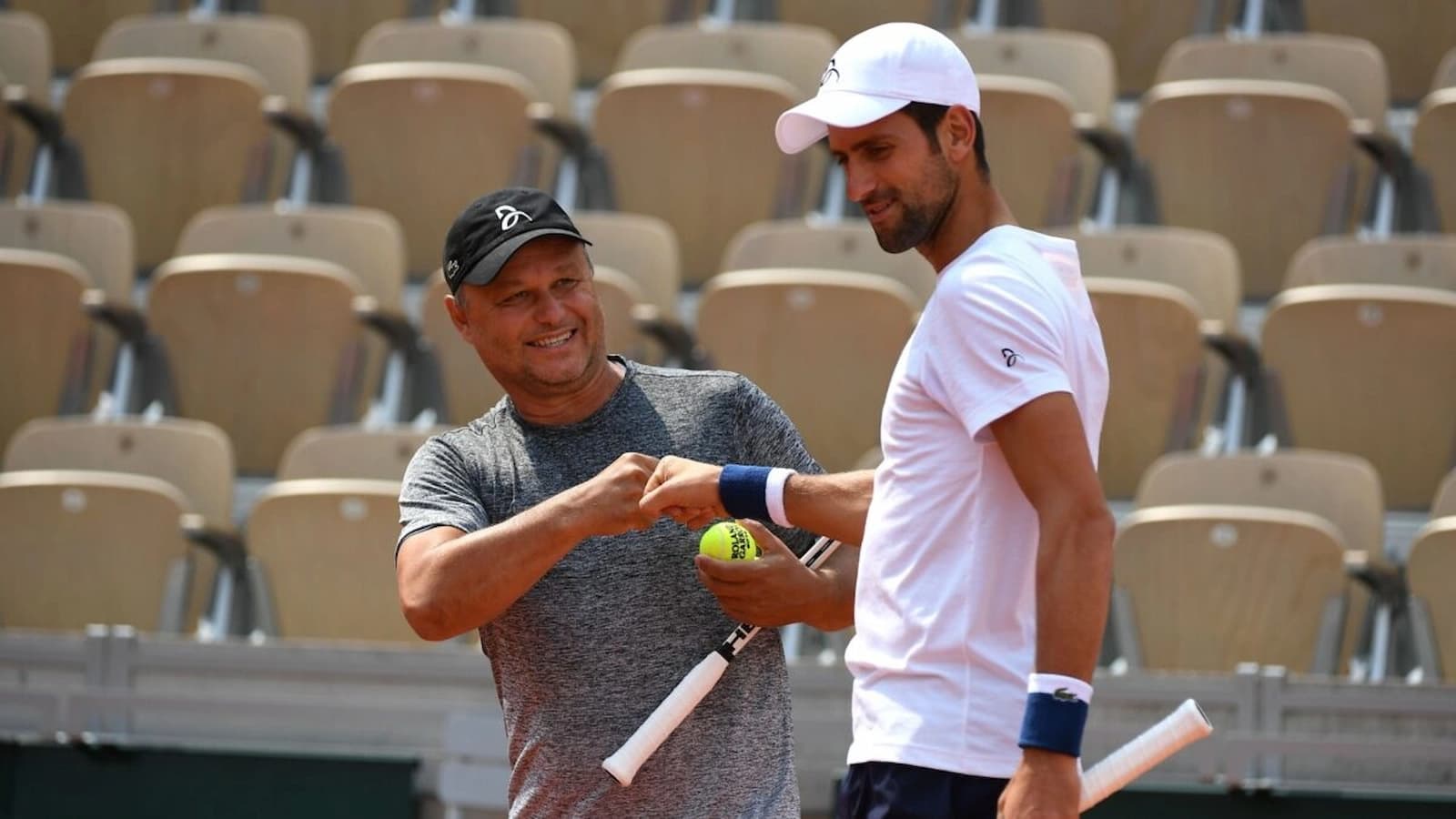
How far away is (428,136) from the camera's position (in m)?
5.96

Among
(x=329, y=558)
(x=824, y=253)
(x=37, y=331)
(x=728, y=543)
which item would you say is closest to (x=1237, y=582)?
(x=824, y=253)

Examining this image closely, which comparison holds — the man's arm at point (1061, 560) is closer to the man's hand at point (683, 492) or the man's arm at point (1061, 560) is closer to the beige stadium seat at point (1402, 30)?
the man's hand at point (683, 492)

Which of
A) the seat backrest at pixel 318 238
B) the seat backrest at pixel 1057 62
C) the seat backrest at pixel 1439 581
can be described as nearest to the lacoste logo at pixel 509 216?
the seat backrest at pixel 1439 581

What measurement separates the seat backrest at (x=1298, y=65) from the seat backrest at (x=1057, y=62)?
19cm

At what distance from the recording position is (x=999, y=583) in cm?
196

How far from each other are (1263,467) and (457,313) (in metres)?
2.68

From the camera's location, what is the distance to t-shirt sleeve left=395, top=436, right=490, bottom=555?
7.74ft

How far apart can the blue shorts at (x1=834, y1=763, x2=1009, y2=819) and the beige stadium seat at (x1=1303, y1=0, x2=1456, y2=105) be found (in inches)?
194

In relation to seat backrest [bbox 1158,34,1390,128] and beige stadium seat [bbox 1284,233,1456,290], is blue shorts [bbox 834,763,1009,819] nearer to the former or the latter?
beige stadium seat [bbox 1284,233,1456,290]

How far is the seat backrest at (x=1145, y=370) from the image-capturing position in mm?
4910

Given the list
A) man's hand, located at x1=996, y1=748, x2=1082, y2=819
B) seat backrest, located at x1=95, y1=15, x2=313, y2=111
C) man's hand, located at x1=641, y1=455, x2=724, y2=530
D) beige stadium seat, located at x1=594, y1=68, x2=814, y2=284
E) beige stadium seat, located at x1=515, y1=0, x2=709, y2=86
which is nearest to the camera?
man's hand, located at x1=996, y1=748, x2=1082, y2=819

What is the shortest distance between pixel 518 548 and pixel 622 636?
19 centimetres

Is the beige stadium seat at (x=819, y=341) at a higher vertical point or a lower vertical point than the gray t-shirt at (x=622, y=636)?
lower

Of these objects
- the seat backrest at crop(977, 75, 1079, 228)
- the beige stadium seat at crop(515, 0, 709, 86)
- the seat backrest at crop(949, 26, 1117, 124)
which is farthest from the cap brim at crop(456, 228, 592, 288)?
the beige stadium seat at crop(515, 0, 709, 86)
